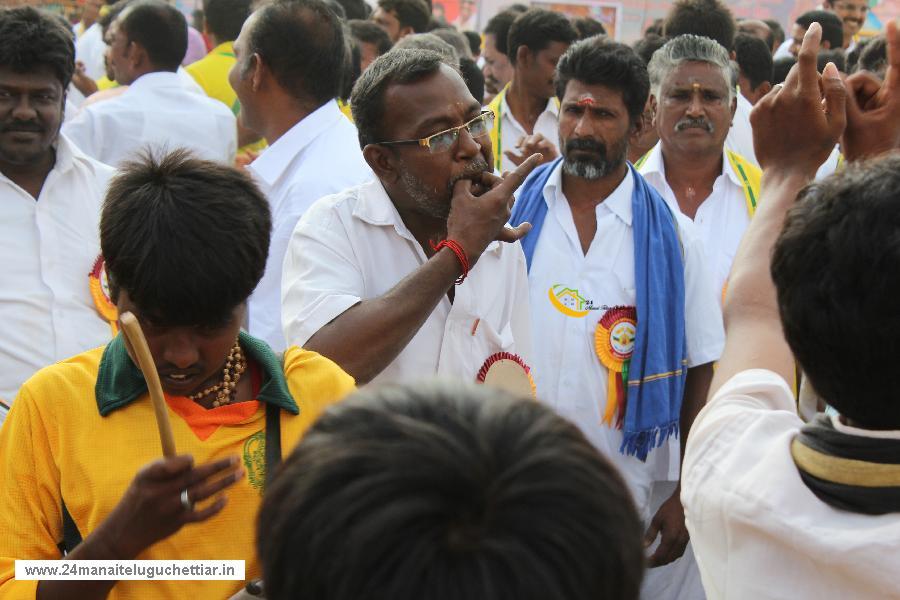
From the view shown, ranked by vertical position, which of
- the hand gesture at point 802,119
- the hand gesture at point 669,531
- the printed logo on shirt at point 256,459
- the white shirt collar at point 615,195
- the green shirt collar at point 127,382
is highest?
the hand gesture at point 802,119

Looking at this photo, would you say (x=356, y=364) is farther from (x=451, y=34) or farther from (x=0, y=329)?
(x=451, y=34)

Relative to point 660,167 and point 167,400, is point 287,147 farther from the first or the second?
point 167,400

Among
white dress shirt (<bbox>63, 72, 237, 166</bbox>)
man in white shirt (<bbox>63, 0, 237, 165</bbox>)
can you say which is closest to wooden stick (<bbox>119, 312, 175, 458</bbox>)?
man in white shirt (<bbox>63, 0, 237, 165</bbox>)

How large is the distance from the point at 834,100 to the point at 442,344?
49.2 inches

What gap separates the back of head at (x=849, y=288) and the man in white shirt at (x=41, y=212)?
223 cm

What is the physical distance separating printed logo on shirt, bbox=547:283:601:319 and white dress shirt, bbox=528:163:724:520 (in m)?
0.01

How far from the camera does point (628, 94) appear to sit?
4.25 metres

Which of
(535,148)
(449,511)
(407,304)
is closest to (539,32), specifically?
(535,148)

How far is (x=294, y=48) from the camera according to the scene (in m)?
4.37

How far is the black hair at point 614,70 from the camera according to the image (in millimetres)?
4219

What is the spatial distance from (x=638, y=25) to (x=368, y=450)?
40.2 ft

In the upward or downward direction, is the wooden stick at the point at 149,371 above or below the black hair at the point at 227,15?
above

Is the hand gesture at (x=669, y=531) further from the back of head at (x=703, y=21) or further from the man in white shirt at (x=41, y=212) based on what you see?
the back of head at (x=703, y=21)

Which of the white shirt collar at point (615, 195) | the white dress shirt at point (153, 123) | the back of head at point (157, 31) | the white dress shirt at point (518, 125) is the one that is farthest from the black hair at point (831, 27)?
the white shirt collar at point (615, 195)
